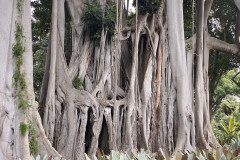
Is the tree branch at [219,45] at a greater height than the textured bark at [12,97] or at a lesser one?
greater

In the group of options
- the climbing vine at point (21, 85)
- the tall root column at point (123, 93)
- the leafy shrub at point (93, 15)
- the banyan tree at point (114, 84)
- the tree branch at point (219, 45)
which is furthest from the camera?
the tree branch at point (219, 45)

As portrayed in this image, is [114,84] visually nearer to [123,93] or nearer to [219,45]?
[123,93]

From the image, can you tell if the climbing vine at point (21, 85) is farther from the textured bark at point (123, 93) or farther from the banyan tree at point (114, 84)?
the textured bark at point (123, 93)

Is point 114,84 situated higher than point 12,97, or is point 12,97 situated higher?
point 114,84

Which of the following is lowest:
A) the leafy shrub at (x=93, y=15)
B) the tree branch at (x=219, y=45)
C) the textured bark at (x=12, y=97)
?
the textured bark at (x=12, y=97)

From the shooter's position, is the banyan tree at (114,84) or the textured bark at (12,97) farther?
the banyan tree at (114,84)

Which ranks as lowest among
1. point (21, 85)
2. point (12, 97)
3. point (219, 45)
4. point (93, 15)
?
point (12, 97)

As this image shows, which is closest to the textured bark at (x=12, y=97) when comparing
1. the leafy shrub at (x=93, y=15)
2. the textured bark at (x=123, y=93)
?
the textured bark at (x=123, y=93)

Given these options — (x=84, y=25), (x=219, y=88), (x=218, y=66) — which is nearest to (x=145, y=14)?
(x=84, y=25)

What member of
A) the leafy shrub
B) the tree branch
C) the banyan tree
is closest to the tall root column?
the banyan tree

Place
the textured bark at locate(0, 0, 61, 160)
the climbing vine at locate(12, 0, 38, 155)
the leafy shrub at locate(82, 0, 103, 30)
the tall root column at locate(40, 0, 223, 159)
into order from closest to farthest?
the textured bark at locate(0, 0, 61, 160) → the climbing vine at locate(12, 0, 38, 155) → the tall root column at locate(40, 0, 223, 159) → the leafy shrub at locate(82, 0, 103, 30)

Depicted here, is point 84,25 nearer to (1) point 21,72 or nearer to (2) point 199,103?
(1) point 21,72

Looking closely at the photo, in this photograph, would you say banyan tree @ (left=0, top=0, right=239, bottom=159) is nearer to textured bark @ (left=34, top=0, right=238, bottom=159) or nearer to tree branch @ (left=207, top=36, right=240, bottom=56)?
textured bark @ (left=34, top=0, right=238, bottom=159)

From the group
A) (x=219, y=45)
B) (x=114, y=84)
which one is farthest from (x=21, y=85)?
(x=219, y=45)
